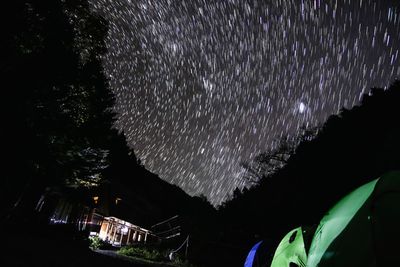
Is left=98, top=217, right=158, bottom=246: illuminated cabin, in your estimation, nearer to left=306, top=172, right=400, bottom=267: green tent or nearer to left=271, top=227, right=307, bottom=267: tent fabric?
left=271, top=227, right=307, bottom=267: tent fabric

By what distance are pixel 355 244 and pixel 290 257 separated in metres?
1.81

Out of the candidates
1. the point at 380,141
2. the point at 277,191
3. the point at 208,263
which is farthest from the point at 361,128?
the point at 208,263

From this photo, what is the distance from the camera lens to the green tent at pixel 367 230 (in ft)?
10.2

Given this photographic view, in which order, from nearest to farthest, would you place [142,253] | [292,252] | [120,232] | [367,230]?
[367,230]
[292,252]
[142,253]
[120,232]

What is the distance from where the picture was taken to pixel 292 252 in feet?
16.3

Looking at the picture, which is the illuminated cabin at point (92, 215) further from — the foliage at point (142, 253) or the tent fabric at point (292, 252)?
the tent fabric at point (292, 252)

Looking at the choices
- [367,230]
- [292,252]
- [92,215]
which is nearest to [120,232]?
[92,215]

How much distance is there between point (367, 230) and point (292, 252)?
1.93m

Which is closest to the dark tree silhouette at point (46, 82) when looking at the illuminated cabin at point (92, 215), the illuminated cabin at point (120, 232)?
the illuminated cabin at point (92, 215)

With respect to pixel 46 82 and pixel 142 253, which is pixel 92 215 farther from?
pixel 46 82

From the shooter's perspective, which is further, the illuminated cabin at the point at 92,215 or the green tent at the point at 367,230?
the illuminated cabin at the point at 92,215

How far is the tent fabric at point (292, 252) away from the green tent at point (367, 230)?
0.70 m

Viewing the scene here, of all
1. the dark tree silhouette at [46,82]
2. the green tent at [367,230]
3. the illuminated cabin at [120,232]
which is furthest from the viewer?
the illuminated cabin at [120,232]

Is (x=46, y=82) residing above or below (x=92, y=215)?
above
